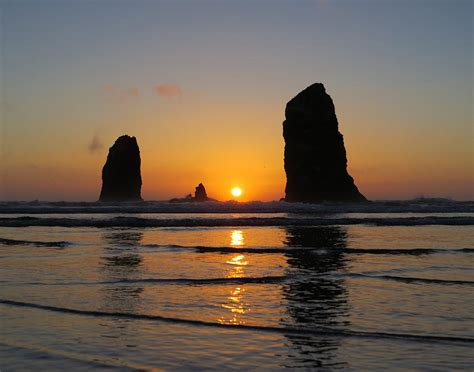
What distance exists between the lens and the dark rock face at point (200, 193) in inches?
4688

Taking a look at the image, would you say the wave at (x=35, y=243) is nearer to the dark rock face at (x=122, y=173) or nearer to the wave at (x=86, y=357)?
the wave at (x=86, y=357)

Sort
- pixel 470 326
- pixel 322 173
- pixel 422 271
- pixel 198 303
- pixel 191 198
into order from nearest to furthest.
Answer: pixel 470 326
pixel 198 303
pixel 422 271
pixel 322 173
pixel 191 198

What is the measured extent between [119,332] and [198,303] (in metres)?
2.64

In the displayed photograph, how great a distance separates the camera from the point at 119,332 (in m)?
9.20

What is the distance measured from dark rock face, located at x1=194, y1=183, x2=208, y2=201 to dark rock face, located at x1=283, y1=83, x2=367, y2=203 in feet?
100

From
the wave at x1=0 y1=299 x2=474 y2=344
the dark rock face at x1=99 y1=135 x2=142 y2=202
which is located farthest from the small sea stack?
the wave at x1=0 y1=299 x2=474 y2=344

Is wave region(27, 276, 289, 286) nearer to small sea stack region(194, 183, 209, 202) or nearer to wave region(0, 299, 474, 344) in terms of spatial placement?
wave region(0, 299, 474, 344)

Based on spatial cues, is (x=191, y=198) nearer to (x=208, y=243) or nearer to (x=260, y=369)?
(x=208, y=243)

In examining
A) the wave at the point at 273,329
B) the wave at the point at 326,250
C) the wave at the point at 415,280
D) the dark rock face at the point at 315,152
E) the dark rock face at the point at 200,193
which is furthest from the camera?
the dark rock face at the point at 200,193

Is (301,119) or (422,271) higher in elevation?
(301,119)

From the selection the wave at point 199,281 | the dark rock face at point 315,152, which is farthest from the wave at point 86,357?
the dark rock face at point 315,152

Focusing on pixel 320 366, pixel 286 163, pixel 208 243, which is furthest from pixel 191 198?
pixel 320 366

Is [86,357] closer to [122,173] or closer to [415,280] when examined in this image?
[415,280]

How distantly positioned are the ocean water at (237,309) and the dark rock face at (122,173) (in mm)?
99792
